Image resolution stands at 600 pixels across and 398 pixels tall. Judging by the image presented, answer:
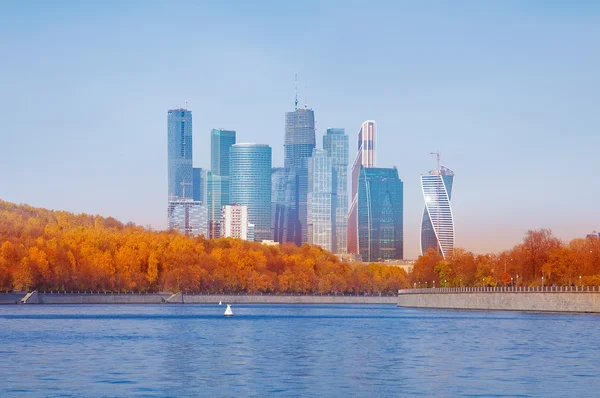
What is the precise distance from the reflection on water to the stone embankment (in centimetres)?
3275

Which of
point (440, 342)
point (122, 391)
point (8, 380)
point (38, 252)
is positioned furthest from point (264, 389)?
point (38, 252)

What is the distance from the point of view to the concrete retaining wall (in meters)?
128

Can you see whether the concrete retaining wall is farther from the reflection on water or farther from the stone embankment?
the reflection on water

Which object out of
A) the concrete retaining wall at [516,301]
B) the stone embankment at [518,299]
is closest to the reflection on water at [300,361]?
the concrete retaining wall at [516,301]

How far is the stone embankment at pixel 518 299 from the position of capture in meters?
129

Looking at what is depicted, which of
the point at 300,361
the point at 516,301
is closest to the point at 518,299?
the point at 516,301

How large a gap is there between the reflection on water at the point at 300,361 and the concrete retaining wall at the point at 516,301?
3237cm

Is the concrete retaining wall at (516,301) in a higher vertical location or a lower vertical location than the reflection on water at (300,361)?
higher

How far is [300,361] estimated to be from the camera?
60.7 m

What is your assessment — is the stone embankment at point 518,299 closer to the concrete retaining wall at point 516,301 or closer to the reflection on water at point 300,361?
the concrete retaining wall at point 516,301

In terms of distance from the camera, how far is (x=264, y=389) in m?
47.4

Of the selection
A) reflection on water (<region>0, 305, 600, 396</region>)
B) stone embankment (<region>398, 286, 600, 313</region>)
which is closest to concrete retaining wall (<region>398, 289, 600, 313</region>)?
stone embankment (<region>398, 286, 600, 313</region>)

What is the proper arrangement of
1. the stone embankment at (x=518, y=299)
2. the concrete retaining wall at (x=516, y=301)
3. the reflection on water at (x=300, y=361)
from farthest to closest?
the stone embankment at (x=518, y=299)
the concrete retaining wall at (x=516, y=301)
the reflection on water at (x=300, y=361)

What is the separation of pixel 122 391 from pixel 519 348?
32.9m
